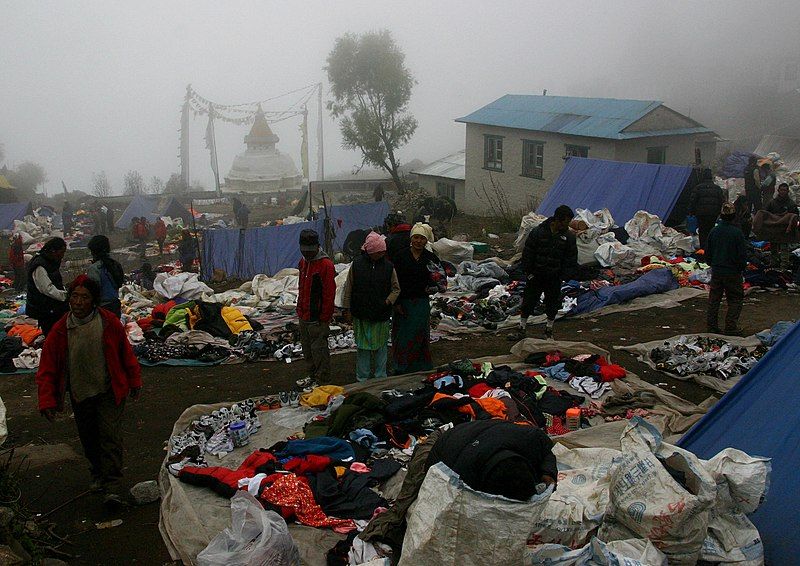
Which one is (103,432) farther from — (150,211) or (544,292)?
(150,211)

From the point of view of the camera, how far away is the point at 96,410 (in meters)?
4.88

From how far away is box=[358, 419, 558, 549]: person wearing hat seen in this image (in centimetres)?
305

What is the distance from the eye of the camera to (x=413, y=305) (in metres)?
6.80

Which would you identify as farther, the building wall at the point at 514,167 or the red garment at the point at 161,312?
the building wall at the point at 514,167

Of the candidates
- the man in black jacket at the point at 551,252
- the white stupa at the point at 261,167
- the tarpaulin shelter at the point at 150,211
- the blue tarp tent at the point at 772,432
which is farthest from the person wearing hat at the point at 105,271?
the white stupa at the point at 261,167

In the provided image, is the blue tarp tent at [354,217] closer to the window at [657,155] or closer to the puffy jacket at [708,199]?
the puffy jacket at [708,199]

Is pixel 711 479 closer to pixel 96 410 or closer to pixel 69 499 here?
pixel 96 410

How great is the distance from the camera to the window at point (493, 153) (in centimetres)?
2614

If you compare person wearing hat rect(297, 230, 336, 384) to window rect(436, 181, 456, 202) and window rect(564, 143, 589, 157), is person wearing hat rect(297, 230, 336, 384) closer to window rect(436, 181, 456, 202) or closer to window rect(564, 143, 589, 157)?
window rect(564, 143, 589, 157)

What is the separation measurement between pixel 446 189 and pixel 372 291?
2399 centimetres

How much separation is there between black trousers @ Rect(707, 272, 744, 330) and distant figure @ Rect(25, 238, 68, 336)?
267 inches

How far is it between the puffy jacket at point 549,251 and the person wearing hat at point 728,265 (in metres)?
1.69

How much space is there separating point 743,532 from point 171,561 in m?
2.98

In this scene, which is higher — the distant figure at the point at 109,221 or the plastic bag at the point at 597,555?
the plastic bag at the point at 597,555
